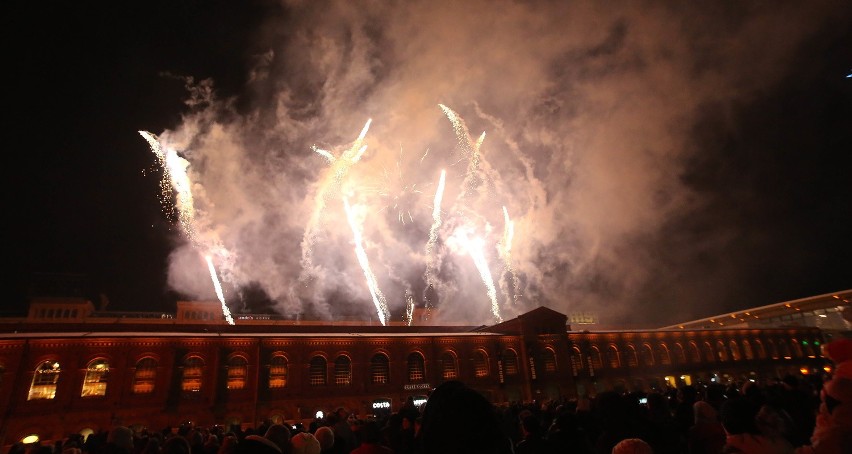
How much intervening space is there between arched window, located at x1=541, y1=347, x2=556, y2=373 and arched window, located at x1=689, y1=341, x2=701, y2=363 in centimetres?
2182

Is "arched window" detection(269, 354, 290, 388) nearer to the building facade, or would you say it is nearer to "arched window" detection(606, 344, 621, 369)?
the building facade

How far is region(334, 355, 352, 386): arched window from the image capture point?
33.9 metres

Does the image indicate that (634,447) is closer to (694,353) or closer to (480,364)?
(480,364)

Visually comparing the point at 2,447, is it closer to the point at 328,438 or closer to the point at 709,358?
the point at 328,438

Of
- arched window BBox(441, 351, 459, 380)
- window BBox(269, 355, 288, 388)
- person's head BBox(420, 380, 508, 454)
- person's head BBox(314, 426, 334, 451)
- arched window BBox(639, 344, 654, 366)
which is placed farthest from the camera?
arched window BBox(639, 344, 654, 366)

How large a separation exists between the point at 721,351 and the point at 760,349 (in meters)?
7.50

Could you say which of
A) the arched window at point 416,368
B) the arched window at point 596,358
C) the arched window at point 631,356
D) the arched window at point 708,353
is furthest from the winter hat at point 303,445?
the arched window at point 708,353

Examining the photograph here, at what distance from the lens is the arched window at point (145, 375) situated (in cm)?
2820

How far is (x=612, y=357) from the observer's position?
155 ft

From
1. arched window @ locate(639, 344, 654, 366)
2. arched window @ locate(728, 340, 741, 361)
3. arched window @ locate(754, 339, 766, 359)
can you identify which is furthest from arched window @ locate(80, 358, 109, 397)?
arched window @ locate(754, 339, 766, 359)

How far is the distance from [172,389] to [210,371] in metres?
2.41

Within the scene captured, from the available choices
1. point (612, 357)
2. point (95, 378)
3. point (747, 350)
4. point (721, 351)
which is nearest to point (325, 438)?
point (95, 378)

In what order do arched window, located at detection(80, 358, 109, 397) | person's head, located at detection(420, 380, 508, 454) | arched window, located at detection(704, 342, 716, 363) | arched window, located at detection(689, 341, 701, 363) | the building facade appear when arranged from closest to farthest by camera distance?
person's head, located at detection(420, 380, 508, 454), the building facade, arched window, located at detection(80, 358, 109, 397), arched window, located at detection(689, 341, 701, 363), arched window, located at detection(704, 342, 716, 363)

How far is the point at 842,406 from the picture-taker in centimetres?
423
